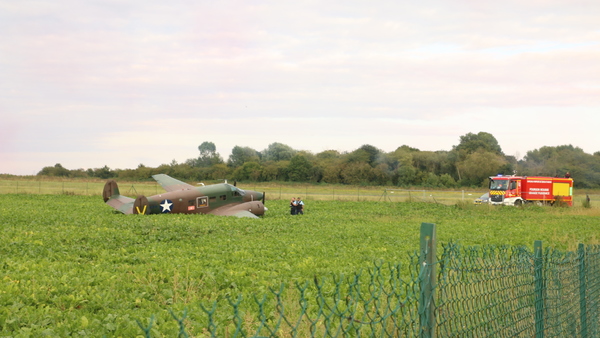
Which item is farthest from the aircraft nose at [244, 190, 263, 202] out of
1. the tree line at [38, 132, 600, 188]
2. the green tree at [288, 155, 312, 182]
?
the green tree at [288, 155, 312, 182]

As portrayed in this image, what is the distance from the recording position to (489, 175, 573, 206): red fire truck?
45250mm

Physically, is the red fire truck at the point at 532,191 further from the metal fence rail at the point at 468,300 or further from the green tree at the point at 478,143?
the green tree at the point at 478,143

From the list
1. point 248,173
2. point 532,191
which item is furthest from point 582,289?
point 248,173

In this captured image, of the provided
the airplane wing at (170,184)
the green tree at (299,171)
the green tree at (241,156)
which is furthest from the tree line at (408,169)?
the airplane wing at (170,184)

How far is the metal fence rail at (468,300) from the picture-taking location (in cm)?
318

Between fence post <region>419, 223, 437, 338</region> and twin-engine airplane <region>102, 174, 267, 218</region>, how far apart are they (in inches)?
973

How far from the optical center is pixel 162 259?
13219mm

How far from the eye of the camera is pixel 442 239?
66.1ft

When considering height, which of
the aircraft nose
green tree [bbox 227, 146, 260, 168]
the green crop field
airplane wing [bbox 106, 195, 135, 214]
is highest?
green tree [bbox 227, 146, 260, 168]

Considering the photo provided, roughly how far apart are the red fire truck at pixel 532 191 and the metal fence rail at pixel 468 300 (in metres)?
39.7

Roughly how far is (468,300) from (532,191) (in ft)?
148

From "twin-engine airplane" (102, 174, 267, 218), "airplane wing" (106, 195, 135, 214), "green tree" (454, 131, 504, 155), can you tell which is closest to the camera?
"twin-engine airplane" (102, 174, 267, 218)

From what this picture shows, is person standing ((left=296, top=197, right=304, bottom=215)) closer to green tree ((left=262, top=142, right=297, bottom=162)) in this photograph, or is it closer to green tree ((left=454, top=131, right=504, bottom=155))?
green tree ((left=454, top=131, right=504, bottom=155))

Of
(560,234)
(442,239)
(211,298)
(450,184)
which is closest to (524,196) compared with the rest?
(560,234)
